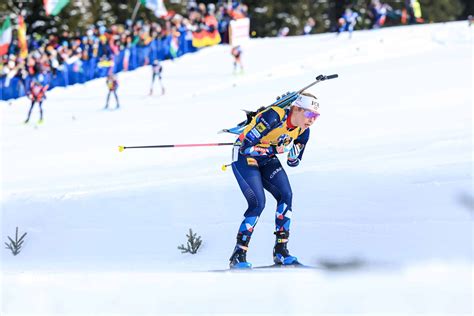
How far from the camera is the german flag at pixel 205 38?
3372 centimetres

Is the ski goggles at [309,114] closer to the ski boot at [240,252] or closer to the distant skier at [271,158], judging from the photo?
the distant skier at [271,158]

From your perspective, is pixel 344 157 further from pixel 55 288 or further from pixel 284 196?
pixel 55 288

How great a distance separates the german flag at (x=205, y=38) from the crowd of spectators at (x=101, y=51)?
19 cm

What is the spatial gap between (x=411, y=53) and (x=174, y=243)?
19.1 m

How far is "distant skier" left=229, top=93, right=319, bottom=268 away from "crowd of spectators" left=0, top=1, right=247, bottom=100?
735 inches

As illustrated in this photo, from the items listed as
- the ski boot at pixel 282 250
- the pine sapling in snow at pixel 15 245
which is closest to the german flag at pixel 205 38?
the pine sapling in snow at pixel 15 245

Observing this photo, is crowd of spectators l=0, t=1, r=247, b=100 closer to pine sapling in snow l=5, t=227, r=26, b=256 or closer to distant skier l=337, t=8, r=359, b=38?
distant skier l=337, t=8, r=359, b=38

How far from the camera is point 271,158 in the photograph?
770 cm

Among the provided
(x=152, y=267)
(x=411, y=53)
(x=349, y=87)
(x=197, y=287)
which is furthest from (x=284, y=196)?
(x=411, y=53)

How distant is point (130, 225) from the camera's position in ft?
33.3

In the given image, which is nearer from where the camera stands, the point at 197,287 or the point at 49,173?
the point at 197,287

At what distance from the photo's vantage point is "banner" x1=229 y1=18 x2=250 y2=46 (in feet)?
91.7

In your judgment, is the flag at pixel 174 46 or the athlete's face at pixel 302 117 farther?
the flag at pixel 174 46

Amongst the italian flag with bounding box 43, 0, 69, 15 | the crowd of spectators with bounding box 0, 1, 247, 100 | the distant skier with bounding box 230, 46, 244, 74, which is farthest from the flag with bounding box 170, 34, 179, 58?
the italian flag with bounding box 43, 0, 69, 15
